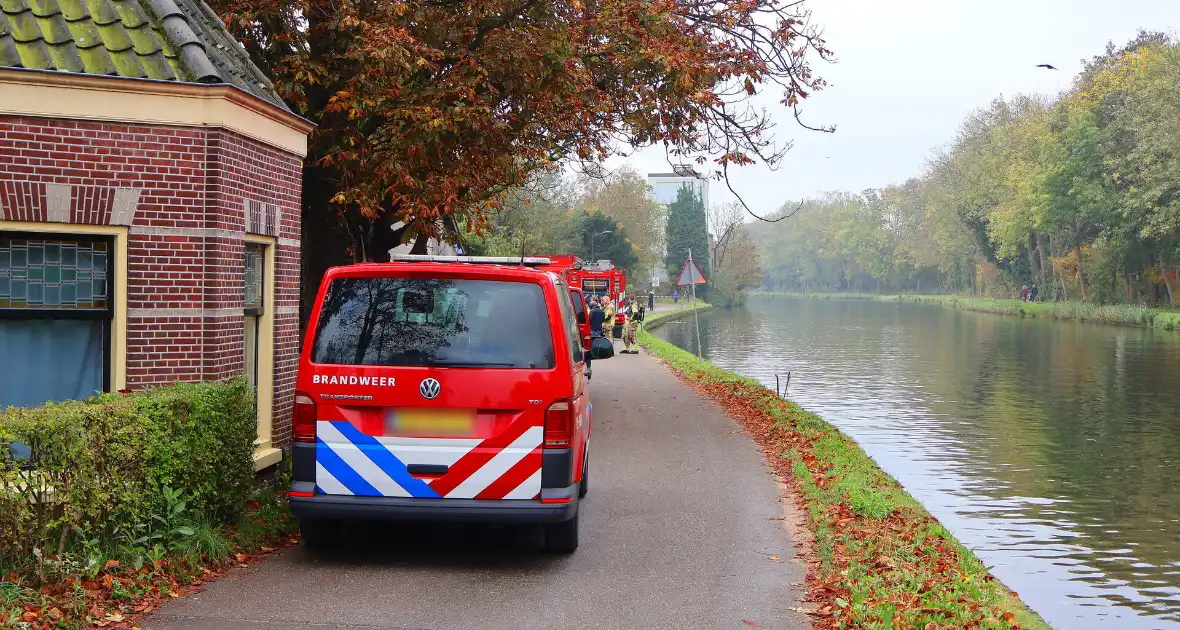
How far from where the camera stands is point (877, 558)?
328 inches

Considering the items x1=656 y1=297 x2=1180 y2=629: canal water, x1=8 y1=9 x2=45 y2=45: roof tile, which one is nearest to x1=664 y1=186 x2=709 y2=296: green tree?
x1=656 y1=297 x2=1180 y2=629: canal water

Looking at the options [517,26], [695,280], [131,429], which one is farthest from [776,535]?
[695,280]

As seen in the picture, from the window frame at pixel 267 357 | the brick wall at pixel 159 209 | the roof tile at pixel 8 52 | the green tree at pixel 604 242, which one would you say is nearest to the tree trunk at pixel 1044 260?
the green tree at pixel 604 242

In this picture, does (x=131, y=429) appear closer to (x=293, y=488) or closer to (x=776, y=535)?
(x=293, y=488)

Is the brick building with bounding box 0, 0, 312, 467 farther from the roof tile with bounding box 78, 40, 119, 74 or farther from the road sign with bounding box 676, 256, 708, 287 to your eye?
the road sign with bounding box 676, 256, 708, 287

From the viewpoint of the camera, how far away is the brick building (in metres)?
8.48

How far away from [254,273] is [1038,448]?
11.3m

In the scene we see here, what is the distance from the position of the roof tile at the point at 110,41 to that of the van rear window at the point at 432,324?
237 centimetres

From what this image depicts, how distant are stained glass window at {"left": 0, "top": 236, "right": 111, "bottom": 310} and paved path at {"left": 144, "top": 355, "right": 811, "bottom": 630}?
239cm

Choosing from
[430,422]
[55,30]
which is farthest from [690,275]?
[430,422]

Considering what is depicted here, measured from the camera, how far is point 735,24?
17.2 meters

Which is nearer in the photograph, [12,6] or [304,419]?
[304,419]

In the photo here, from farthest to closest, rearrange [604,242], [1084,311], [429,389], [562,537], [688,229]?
[688,229] → [604,242] → [1084,311] → [562,537] → [429,389]

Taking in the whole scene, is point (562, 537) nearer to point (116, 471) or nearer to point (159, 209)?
point (116, 471)
